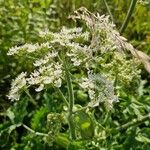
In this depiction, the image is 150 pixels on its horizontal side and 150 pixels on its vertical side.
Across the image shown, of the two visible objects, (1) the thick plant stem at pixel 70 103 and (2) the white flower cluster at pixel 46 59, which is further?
(1) the thick plant stem at pixel 70 103

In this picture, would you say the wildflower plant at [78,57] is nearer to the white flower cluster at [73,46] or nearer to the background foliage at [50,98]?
the white flower cluster at [73,46]

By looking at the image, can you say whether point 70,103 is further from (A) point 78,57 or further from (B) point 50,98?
(B) point 50,98

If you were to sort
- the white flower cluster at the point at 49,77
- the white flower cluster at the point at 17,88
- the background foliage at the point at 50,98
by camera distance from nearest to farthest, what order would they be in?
the white flower cluster at the point at 49,77
the white flower cluster at the point at 17,88
the background foliage at the point at 50,98

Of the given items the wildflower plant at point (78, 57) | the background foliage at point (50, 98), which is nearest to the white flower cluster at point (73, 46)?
the wildflower plant at point (78, 57)

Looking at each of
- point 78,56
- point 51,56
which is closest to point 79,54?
point 78,56

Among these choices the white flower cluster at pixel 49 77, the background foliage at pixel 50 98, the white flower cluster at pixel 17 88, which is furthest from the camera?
the background foliage at pixel 50 98

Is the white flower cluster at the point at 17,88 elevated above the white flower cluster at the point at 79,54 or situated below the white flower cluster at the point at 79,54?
below

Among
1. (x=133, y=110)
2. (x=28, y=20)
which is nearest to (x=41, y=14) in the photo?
(x=28, y=20)

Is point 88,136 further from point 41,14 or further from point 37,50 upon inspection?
point 41,14

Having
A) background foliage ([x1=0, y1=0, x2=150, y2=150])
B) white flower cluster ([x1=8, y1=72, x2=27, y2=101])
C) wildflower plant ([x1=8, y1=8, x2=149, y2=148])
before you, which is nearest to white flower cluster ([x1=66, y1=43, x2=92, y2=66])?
wildflower plant ([x1=8, y1=8, x2=149, y2=148])
